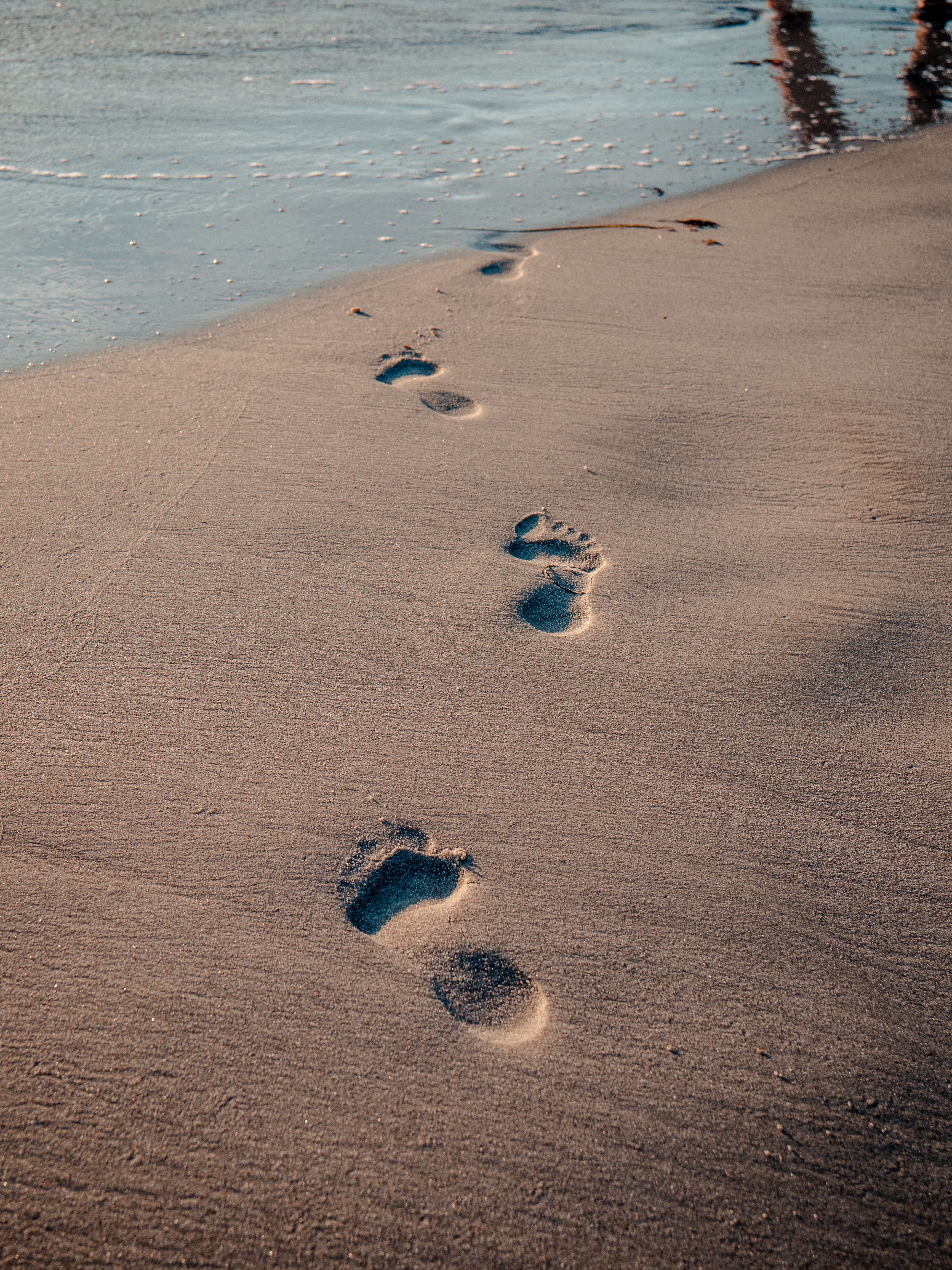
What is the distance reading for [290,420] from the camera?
2.43 metres

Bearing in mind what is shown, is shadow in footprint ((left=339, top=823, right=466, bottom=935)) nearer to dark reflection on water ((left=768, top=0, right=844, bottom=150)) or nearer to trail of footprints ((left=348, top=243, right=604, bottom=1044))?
trail of footprints ((left=348, top=243, right=604, bottom=1044))

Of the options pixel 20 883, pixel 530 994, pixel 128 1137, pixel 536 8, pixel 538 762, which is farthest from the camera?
pixel 536 8

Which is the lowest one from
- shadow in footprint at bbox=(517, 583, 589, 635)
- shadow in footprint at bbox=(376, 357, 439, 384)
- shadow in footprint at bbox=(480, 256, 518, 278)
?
shadow in footprint at bbox=(517, 583, 589, 635)

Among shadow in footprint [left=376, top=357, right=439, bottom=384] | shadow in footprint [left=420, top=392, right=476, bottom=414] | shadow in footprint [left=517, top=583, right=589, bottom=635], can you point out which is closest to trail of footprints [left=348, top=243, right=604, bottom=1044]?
shadow in footprint [left=517, top=583, right=589, bottom=635]

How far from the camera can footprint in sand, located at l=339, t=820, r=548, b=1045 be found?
1272mm

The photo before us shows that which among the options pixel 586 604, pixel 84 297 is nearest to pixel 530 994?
pixel 586 604

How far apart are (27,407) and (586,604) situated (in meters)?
1.73

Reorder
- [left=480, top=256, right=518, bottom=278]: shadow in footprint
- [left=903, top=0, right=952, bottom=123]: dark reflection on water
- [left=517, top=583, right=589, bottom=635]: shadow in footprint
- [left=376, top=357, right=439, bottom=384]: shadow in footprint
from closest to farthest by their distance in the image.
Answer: [left=517, top=583, right=589, bottom=635]: shadow in footprint, [left=376, top=357, right=439, bottom=384]: shadow in footprint, [left=480, top=256, right=518, bottom=278]: shadow in footprint, [left=903, top=0, right=952, bottom=123]: dark reflection on water

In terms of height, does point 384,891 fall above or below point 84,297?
below

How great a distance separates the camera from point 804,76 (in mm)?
5680

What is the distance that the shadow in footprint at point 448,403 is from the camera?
8.25 feet

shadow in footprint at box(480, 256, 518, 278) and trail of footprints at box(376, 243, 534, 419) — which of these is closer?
trail of footprints at box(376, 243, 534, 419)

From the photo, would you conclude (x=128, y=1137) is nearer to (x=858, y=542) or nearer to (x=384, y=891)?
(x=384, y=891)

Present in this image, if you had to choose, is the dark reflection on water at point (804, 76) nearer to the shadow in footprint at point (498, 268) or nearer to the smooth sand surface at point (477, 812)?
the shadow in footprint at point (498, 268)
